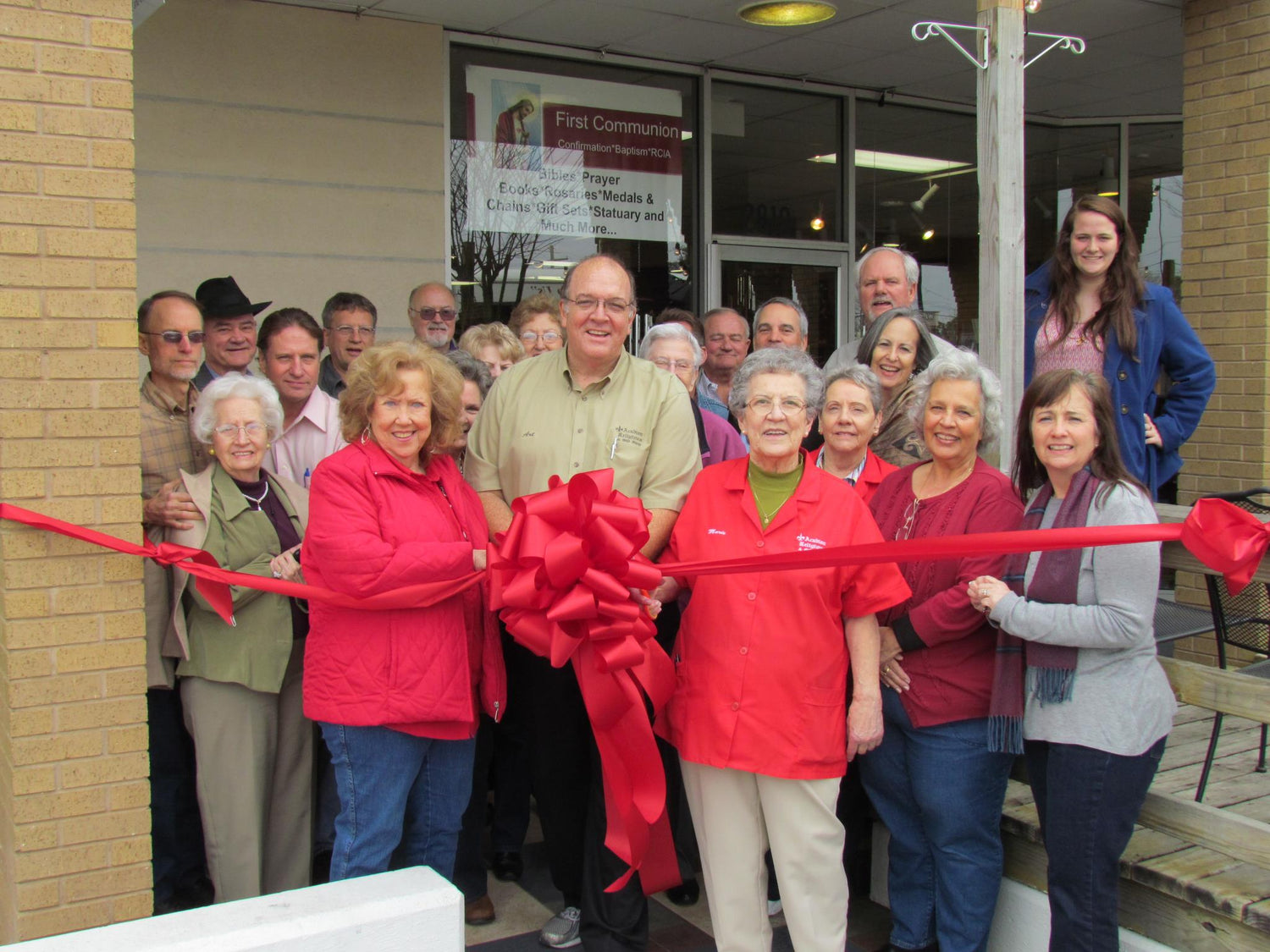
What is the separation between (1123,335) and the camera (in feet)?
14.1

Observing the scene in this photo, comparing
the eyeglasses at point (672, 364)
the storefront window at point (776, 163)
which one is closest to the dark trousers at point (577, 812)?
the eyeglasses at point (672, 364)

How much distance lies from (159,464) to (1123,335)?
3.42 metres

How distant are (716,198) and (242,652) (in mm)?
6024

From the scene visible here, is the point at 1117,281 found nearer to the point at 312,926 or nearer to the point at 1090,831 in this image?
the point at 1090,831

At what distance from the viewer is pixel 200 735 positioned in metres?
3.56

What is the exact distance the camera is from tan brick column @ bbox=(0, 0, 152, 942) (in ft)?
10.2

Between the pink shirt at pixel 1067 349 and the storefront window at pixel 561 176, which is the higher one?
the storefront window at pixel 561 176

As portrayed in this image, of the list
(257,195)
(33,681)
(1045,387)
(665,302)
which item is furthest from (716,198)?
(33,681)

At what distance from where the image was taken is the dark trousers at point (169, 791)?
12.3 ft

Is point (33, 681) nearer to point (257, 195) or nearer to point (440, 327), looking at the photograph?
point (440, 327)

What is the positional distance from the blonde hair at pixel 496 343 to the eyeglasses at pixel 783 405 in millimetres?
2051

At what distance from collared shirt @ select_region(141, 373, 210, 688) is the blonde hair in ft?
4.43

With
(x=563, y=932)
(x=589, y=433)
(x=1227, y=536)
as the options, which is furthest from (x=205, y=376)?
(x=1227, y=536)

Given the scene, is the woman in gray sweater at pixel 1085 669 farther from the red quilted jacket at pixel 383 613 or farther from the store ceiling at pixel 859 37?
the store ceiling at pixel 859 37
